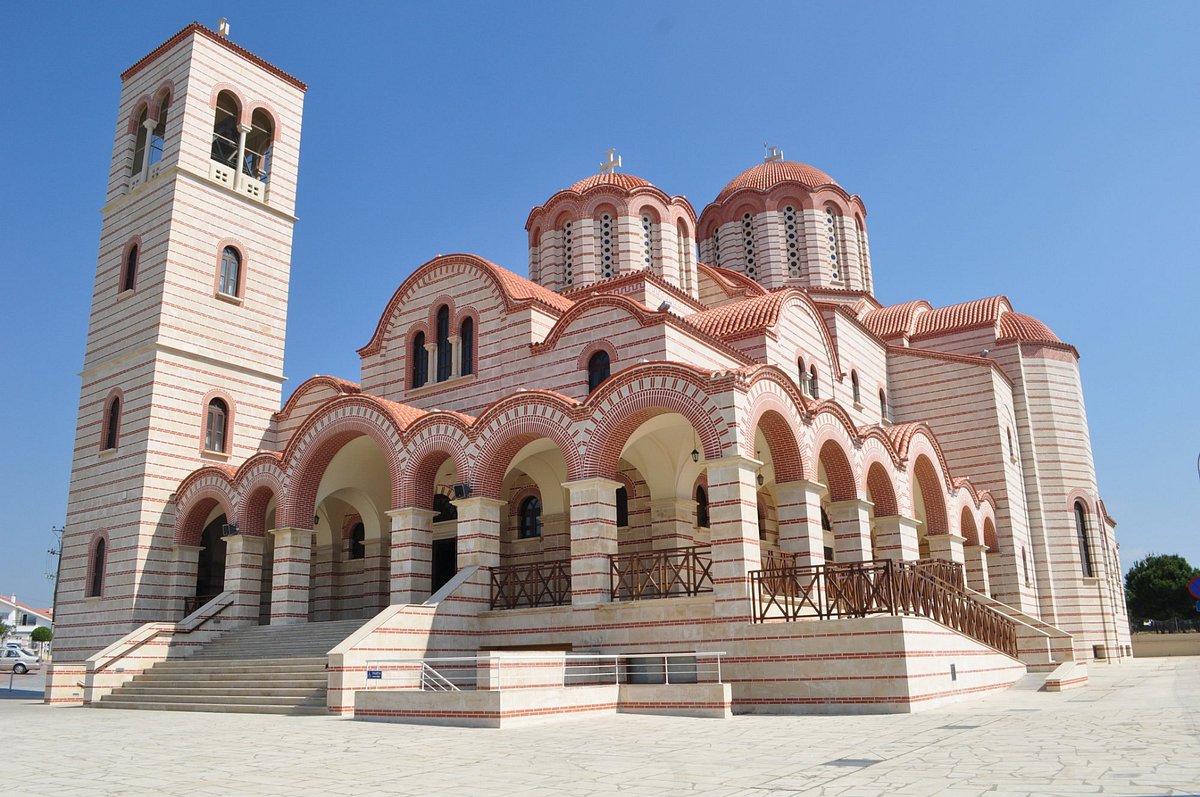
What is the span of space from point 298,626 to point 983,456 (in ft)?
55.9

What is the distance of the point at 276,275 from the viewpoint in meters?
23.2

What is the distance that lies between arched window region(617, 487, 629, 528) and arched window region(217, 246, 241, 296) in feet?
34.3

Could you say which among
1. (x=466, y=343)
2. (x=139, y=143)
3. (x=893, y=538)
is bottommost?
(x=893, y=538)

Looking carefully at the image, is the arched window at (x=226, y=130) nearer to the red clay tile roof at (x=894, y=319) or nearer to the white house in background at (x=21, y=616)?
the red clay tile roof at (x=894, y=319)

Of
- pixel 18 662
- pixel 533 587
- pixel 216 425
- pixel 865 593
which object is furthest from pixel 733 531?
pixel 18 662

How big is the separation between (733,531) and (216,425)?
13287 millimetres

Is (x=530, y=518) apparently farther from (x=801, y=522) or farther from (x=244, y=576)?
(x=801, y=522)

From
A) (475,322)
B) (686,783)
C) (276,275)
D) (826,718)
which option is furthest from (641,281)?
(686,783)

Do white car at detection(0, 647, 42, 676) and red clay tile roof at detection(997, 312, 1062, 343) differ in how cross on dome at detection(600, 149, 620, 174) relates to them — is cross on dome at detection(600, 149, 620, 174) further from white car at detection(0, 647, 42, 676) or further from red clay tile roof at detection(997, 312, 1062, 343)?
white car at detection(0, 647, 42, 676)

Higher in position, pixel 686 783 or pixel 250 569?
pixel 250 569

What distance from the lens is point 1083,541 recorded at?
25.7 metres

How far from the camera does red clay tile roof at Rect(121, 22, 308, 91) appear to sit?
22.4 m

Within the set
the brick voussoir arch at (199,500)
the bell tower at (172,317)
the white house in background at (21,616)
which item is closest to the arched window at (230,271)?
the bell tower at (172,317)

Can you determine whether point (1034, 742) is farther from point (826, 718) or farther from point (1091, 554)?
point (1091, 554)
